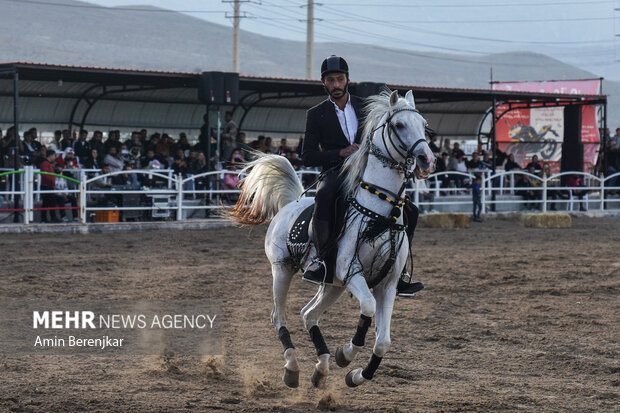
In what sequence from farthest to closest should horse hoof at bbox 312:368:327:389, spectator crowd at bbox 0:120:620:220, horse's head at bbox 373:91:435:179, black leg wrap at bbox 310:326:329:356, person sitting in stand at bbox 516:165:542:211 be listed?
person sitting in stand at bbox 516:165:542:211, spectator crowd at bbox 0:120:620:220, black leg wrap at bbox 310:326:329:356, horse hoof at bbox 312:368:327:389, horse's head at bbox 373:91:435:179

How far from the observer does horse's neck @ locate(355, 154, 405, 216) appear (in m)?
6.57

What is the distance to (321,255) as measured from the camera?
672cm

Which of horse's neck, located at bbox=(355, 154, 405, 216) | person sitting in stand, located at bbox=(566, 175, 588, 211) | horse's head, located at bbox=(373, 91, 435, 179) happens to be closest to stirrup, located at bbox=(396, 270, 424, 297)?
horse's neck, located at bbox=(355, 154, 405, 216)

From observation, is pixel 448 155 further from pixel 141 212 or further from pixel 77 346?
pixel 77 346

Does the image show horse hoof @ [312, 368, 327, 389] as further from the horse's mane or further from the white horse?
the horse's mane

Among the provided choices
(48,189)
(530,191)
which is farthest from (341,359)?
(530,191)

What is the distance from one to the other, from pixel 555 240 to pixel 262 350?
1184 centimetres

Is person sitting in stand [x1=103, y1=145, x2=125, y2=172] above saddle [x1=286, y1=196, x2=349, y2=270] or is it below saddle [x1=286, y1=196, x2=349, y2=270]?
above

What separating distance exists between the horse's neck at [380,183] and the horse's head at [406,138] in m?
0.12

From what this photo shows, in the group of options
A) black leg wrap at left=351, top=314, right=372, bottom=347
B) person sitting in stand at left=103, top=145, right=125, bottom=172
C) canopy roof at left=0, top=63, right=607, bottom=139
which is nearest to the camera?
black leg wrap at left=351, top=314, right=372, bottom=347

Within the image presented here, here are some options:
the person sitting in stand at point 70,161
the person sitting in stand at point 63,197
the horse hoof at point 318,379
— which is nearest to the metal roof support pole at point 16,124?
the person sitting in stand at point 63,197

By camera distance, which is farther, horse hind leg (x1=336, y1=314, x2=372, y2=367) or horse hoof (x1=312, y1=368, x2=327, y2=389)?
horse hoof (x1=312, y1=368, x2=327, y2=389)

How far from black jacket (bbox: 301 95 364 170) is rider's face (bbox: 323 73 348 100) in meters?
0.08

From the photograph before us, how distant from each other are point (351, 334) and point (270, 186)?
1867 mm
